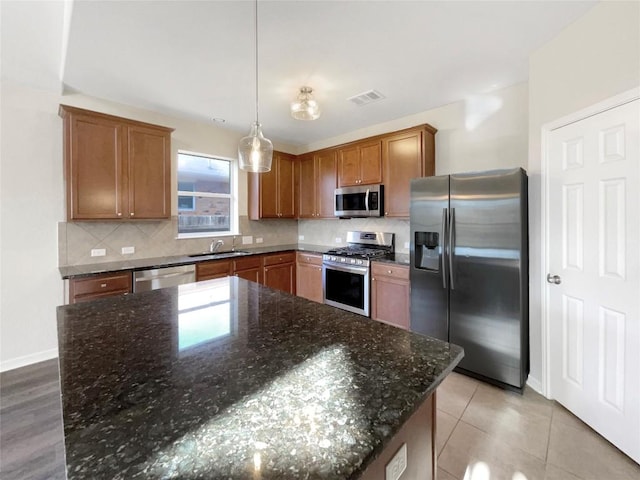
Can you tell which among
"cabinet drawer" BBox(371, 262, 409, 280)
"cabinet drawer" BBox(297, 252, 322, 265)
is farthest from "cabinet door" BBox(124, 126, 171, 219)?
"cabinet drawer" BBox(371, 262, 409, 280)

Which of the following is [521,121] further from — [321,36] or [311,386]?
[311,386]

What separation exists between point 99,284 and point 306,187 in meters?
3.04

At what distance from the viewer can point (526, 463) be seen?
5.35ft

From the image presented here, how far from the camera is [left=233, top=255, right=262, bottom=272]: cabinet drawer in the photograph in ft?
12.2

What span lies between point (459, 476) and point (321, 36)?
2982 millimetres

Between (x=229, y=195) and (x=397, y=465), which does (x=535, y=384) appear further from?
(x=229, y=195)

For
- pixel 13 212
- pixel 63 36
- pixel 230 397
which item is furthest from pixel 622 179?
pixel 13 212

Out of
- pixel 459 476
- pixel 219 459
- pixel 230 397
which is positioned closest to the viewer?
pixel 219 459

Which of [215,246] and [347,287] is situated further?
[215,246]

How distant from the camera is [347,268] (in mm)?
3666

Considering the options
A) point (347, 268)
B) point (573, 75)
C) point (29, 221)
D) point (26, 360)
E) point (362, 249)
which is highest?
point (573, 75)

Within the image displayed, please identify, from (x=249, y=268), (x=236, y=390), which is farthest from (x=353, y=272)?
(x=236, y=390)

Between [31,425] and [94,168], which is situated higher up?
[94,168]

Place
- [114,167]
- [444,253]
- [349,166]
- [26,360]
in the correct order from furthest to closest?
[349,166] → [114,167] → [26,360] → [444,253]
